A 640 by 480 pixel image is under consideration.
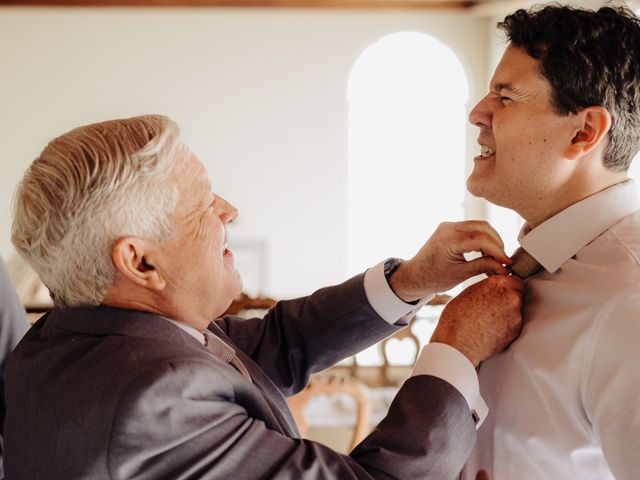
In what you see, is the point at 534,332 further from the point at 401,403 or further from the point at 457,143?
the point at 457,143

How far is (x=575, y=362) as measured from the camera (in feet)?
4.51

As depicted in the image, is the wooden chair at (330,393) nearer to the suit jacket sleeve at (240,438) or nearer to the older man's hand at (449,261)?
the older man's hand at (449,261)

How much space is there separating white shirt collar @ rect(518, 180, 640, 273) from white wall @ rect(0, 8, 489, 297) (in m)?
6.83

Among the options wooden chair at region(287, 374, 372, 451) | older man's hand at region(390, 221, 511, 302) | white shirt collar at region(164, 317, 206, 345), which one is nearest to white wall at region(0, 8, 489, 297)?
wooden chair at region(287, 374, 372, 451)

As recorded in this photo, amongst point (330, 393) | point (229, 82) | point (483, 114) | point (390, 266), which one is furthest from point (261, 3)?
point (483, 114)

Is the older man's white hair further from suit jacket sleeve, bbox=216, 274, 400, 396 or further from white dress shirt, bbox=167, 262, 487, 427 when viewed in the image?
suit jacket sleeve, bbox=216, 274, 400, 396

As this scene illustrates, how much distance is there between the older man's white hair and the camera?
1.29m

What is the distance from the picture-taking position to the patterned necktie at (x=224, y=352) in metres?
1.57

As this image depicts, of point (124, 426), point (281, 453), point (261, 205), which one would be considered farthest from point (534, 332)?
point (261, 205)

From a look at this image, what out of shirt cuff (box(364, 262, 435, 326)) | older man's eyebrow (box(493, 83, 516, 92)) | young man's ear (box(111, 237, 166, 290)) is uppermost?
older man's eyebrow (box(493, 83, 516, 92))

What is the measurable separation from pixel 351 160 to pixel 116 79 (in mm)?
2620

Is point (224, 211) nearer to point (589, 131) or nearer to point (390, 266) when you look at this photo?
point (390, 266)

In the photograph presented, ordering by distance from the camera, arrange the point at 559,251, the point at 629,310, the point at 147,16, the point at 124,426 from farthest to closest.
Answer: the point at 147,16, the point at 559,251, the point at 629,310, the point at 124,426

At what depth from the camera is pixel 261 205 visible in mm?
8320
